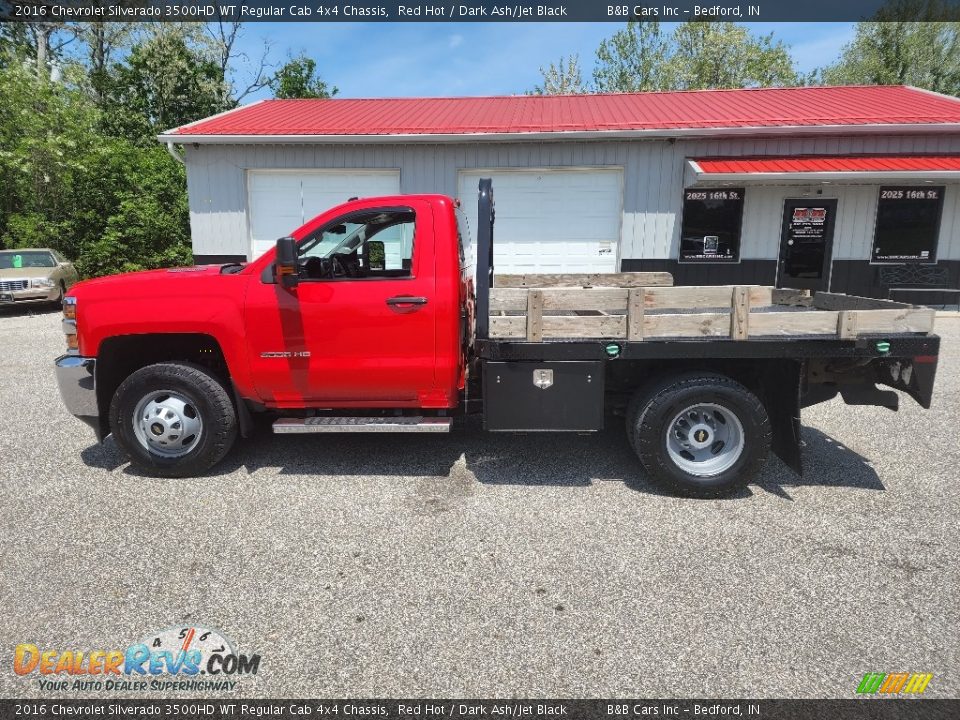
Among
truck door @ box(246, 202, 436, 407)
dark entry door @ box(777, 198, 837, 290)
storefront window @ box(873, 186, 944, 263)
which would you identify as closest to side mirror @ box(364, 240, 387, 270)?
truck door @ box(246, 202, 436, 407)

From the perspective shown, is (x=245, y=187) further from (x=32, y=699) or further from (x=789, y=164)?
(x=32, y=699)

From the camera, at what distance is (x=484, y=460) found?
500 centimetres

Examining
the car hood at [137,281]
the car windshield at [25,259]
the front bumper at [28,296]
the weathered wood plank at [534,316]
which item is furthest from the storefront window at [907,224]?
the car windshield at [25,259]

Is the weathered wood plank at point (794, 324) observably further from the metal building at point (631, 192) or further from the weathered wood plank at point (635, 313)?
the metal building at point (631, 192)

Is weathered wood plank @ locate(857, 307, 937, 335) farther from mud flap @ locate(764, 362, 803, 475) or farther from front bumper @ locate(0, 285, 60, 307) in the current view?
front bumper @ locate(0, 285, 60, 307)

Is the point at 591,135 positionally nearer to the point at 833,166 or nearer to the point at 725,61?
the point at 833,166

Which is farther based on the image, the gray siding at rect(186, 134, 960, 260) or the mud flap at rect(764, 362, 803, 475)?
the gray siding at rect(186, 134, 960, 260)

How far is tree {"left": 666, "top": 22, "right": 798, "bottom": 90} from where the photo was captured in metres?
35.8

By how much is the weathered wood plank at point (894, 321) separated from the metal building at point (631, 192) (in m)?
8.85

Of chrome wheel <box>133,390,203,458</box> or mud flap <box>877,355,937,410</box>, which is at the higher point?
mud flap <box>877,355,937,410</box>

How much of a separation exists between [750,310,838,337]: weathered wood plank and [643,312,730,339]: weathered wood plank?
0.68 ft

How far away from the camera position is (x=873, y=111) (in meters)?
12.8

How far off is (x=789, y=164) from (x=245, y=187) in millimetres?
10852

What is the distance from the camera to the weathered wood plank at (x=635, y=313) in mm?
4070
